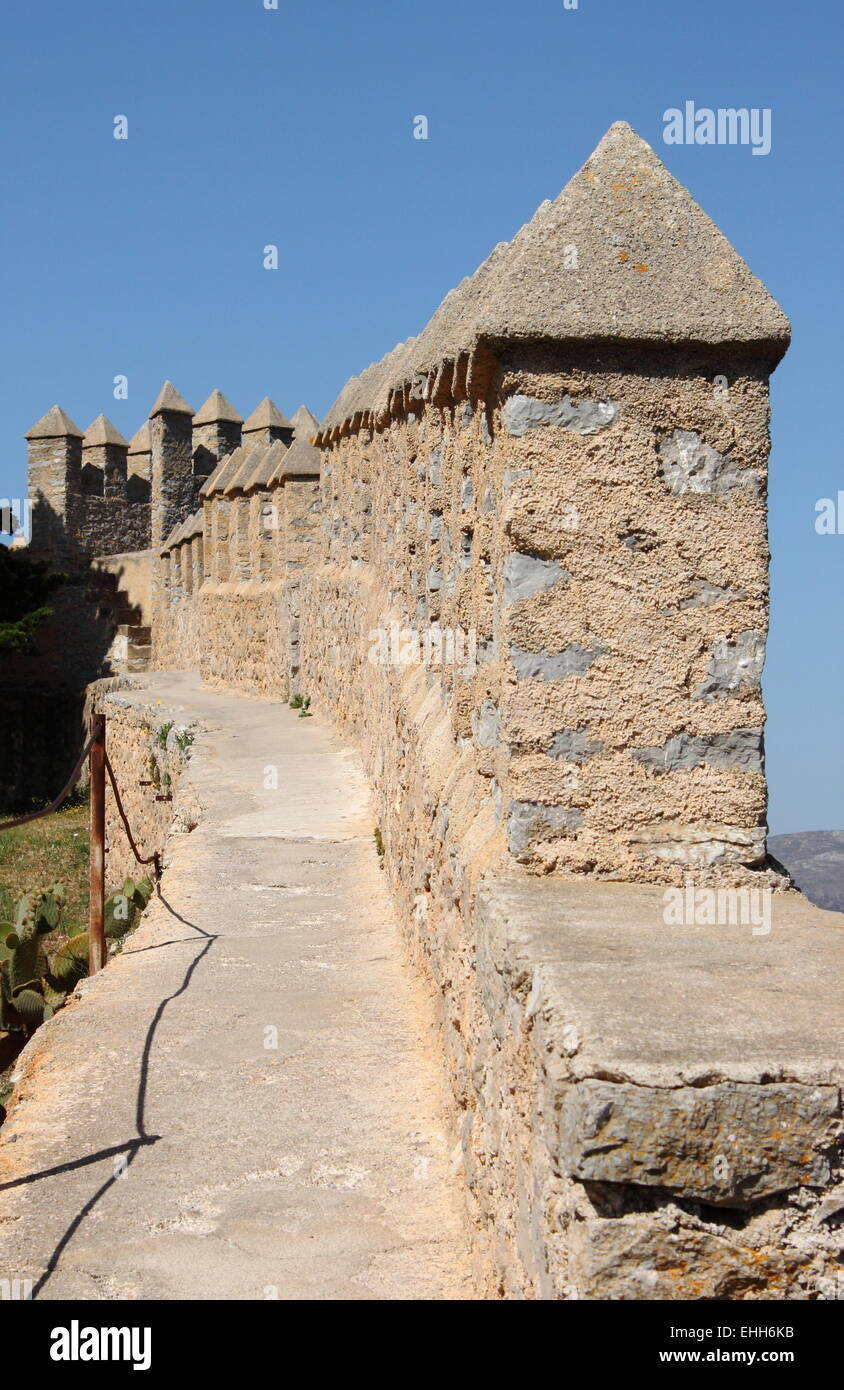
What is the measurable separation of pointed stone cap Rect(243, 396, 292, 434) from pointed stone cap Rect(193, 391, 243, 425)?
536 cm

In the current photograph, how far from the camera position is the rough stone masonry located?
7.26 feet

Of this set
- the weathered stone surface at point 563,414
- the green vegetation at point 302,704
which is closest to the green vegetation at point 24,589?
the green vegetation at point 302,704

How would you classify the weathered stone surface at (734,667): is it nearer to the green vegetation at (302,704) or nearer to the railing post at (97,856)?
the railing post at (97,856)

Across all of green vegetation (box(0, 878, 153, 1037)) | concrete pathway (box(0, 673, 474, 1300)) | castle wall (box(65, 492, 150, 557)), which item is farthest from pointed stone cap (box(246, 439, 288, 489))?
castle wall (box(65, 492, 150, 557))

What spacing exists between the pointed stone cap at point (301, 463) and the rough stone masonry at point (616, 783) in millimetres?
10620

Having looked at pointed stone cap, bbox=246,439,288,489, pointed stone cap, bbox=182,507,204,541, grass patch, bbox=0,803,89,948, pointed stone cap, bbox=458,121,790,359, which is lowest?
grass patch, bbox=0,803,89,948

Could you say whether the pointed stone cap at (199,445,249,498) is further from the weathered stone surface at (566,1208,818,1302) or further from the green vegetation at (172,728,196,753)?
the weathered stone surface at (566,1208,818,1302)

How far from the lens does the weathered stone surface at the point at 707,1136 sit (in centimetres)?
218

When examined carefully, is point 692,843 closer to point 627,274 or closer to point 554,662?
point 554,662

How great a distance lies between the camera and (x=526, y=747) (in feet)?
11.7

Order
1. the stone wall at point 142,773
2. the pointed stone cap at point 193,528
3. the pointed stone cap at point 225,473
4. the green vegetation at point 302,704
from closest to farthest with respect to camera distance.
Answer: the stone wall at point 142,773
the green vegetation at point 302,704
the pointed stone cap at point 225,473
the pointed stone cap at point 193,528

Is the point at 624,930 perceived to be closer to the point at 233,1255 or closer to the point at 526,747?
the point at 526,747

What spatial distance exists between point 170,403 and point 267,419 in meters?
5.76

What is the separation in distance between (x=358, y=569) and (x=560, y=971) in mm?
9725
